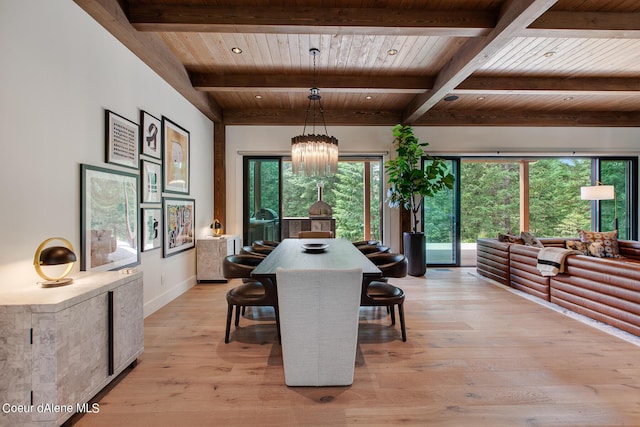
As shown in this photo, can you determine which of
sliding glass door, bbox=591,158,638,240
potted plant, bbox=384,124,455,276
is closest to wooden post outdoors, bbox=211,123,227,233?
potted plant, bbox=384,124,455,276

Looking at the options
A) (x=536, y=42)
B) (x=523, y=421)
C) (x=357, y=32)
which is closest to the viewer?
(x=523, y=421)

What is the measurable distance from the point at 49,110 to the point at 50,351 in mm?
1554

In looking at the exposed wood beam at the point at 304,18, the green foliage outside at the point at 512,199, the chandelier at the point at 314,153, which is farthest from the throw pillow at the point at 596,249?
the chandelier at the point at 314,153

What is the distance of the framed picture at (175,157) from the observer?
12.4 ft

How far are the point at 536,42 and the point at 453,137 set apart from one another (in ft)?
8.60

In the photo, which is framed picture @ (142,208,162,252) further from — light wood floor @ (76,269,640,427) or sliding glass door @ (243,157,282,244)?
sliding glass door @ (243,157,282,244)

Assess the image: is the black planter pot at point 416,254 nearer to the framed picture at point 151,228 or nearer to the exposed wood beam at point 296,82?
the exposed wood beam at point 296,82

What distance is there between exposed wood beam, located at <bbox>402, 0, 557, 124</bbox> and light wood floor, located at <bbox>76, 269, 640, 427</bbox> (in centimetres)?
267

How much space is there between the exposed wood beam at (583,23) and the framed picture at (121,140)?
371cm

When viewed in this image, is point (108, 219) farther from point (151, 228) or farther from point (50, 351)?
point (50, 351)

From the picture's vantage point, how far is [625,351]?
8.36 ft

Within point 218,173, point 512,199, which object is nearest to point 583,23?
point 218,173

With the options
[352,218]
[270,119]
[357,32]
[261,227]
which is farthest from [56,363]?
[352,218]

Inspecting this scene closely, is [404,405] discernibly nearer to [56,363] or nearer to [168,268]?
[56,363]
